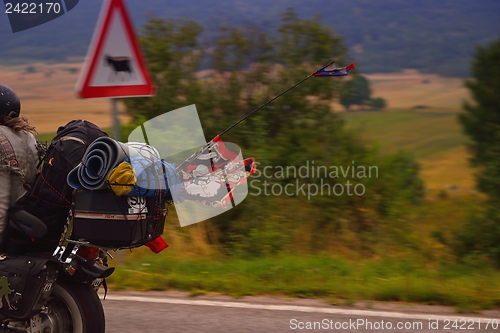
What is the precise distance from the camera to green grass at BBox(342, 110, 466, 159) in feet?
28.4

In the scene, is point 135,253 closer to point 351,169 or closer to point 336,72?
point 351,169

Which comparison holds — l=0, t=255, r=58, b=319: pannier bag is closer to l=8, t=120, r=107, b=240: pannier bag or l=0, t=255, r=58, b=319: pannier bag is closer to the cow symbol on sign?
l=8, t=120, r=107, b=240: pannier bag

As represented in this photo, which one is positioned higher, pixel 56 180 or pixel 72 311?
pixel 56 180

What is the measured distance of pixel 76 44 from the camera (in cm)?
1334

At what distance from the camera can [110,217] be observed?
10.6ft

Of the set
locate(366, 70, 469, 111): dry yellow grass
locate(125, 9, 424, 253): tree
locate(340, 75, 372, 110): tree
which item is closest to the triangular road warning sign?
locate(125, 9, 424, 253): tree

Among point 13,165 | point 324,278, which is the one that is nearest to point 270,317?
point 324,278

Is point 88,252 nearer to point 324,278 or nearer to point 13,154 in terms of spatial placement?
point 13,154

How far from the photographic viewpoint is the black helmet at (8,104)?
3410 millimetres

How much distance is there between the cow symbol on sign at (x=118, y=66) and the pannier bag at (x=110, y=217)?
2122mm

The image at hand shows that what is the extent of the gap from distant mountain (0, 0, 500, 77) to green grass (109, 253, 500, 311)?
12.7 ft

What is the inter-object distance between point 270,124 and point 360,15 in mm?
4681

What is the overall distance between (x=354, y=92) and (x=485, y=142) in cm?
189

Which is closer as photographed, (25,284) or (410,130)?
(25,284)
